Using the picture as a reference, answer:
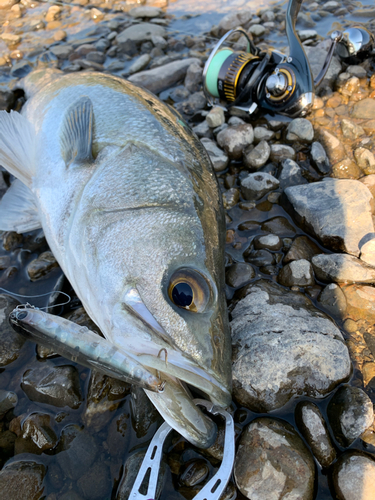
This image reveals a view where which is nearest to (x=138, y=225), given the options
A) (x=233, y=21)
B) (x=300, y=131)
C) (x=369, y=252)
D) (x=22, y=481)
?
(x=22, y=481)

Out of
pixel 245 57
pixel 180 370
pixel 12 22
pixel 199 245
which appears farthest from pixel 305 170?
pixel 12 22

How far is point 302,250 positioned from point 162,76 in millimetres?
3595

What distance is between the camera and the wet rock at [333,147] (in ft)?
11.7

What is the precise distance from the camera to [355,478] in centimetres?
175

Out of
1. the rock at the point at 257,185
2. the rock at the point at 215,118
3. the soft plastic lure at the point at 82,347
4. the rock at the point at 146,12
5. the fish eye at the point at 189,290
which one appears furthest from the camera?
the rock at the point at 146,12

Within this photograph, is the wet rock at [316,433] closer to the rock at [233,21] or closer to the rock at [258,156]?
the rock at [258,156]

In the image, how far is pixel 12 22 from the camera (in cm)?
738

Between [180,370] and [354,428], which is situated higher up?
[180,370]

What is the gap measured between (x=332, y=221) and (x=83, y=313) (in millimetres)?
2217

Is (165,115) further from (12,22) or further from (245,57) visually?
(12,22)

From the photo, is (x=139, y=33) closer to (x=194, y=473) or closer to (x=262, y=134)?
(x=262, y=134)

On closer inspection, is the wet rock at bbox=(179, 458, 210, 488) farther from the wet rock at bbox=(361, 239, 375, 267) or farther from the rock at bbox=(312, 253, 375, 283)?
the wet rock at bbox=(361, 239, 375, 267)

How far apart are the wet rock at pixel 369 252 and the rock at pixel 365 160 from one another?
1153 mm

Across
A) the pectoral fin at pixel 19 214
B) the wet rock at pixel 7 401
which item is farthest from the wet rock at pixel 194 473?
the pectoral fin at pixel 19 214
